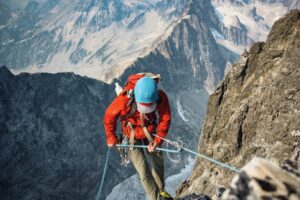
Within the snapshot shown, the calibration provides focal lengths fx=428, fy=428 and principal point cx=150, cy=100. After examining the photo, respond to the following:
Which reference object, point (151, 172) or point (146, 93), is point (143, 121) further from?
point (151, 172)

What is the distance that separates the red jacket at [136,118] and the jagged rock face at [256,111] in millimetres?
22111

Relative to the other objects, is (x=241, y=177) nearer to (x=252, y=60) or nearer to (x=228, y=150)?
(x=228, y=150)

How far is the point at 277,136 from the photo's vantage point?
130 ft

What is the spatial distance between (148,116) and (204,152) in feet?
154

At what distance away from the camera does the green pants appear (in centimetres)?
1498

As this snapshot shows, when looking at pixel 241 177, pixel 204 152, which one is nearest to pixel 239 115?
pixel 204 152

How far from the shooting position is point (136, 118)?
15.0 meters

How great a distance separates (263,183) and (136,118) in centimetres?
970

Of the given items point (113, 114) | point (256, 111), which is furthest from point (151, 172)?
point (256, 111)

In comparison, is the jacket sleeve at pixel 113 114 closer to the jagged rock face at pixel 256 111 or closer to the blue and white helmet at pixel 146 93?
the blue and white helmet at pixel 146 93

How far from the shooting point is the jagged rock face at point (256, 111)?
4094 centimetres

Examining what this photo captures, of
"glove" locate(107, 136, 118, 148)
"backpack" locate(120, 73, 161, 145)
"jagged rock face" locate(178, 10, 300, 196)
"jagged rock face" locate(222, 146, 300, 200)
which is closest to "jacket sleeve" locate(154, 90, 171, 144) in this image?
"backpack" locate(120, 73, 161, 145)

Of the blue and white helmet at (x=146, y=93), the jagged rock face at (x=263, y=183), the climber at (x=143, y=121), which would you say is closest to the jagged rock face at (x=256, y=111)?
the climber at (x=143, y=121)

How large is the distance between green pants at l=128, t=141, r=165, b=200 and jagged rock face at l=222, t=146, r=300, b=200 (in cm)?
946
